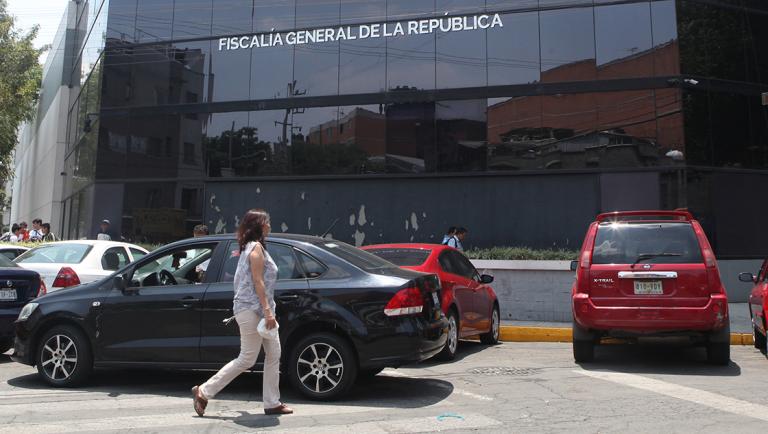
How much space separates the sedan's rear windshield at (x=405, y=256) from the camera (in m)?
7.97

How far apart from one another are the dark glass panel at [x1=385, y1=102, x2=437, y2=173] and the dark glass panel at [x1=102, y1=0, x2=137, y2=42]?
8.79 meters

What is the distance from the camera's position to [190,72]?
682 inches

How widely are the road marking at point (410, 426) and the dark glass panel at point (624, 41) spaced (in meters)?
11.6

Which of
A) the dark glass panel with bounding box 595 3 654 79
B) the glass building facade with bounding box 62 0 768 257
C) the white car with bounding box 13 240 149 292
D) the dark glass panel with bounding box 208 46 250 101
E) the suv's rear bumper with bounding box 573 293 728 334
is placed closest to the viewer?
the suv's rear bumper with bounding box 573 293 728 334

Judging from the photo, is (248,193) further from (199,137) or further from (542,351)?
(542,351)

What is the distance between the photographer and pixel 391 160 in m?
15.2

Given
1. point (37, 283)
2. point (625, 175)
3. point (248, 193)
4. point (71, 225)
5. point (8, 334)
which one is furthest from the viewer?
point (71, 225)

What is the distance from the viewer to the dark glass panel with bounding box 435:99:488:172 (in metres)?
14.7

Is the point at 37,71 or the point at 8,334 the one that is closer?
the point at 8,334

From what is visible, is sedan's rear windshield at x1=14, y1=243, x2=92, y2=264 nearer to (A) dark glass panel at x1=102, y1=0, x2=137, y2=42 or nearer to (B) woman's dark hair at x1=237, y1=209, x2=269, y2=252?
(B) woman's dark hair at x1=237, y1=209, x2=269, y2=252

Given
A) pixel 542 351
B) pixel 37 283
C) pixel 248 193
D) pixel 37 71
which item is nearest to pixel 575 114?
pixel 542 351

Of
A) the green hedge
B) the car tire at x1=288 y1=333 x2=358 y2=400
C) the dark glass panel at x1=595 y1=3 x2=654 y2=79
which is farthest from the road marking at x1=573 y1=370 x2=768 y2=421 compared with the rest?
the dark glass panel at x1=595 y1=3 x2=654 y2=79

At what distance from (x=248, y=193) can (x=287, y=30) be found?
4.63m

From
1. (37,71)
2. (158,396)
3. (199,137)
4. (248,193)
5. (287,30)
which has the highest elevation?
(37,71)
